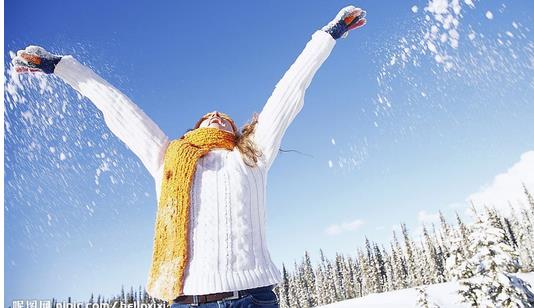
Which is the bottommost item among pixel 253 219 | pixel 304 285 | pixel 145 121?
pixel 253 219

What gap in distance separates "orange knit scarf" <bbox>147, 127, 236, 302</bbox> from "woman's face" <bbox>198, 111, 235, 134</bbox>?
0.17 metres

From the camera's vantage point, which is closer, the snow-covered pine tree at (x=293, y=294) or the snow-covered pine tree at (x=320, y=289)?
the snow-covered pine tree at (x=293, y=294)

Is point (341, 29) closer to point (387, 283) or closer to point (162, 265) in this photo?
point (162, 265)

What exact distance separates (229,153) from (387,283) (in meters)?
82.2

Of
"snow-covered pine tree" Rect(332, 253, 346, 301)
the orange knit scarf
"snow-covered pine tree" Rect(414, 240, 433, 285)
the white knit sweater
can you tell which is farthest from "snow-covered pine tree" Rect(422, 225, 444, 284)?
the orange knit scarf

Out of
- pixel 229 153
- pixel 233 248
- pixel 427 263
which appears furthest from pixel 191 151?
pixel 427 263

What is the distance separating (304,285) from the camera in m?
83.0

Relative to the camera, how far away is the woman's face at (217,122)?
97.8 inches

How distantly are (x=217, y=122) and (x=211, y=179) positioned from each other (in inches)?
20.1

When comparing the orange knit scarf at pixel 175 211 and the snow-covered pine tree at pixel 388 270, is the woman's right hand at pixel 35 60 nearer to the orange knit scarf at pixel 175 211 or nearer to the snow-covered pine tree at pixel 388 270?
the orange knit scarf at pixel 175 211

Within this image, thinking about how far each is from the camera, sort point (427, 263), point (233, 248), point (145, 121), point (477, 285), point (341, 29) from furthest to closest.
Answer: point (427, 263) → point (477, 285) → point (341, 29) → point (145, 121) → point (233, 248)

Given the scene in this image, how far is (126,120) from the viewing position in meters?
2.27

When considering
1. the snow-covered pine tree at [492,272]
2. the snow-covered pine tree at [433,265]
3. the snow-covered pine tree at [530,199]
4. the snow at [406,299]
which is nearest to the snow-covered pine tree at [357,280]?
the snow-covered pine tree at [433,265]

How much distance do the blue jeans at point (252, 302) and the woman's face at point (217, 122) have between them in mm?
968
